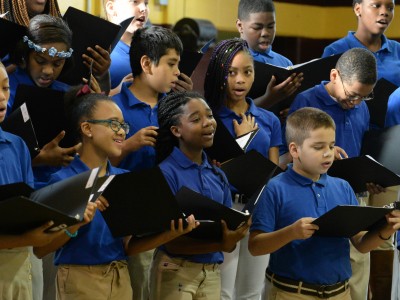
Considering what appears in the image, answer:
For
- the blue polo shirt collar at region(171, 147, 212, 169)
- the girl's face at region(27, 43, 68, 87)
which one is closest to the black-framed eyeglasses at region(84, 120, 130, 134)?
the blue polo shirt collar at region(171, 147, 212, 169)

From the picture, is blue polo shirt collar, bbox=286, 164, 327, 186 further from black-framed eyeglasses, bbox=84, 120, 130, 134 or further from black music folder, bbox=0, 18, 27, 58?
black music folder, bbox=0, 18, 27, 58

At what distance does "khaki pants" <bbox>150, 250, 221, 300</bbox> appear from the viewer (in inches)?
127

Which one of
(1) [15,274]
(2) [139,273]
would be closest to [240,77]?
(2) [139,273]

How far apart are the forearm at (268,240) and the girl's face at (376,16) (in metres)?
1.81

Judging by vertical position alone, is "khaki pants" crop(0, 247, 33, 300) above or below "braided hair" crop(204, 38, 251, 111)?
below

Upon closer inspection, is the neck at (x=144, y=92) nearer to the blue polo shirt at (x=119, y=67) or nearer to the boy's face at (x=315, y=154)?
the blue polo shirt at (x=119, y=67)

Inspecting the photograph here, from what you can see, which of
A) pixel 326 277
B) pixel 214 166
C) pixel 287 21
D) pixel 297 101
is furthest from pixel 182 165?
pixel 287 21

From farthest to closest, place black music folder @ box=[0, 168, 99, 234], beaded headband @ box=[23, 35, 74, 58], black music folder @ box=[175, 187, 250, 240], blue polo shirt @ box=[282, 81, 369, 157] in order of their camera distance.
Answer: blue polo shirt @ box=[282, 81, 369, 157]
beaded headband @ box=[23, 35, 74, 58]
black music folder @ box=[175, 187, 250, 240]
black music folder @ box=[0, 168, 99, 234]

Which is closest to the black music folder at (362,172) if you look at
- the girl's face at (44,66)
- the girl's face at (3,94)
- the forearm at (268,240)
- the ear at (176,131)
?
the forearm at (268,240)

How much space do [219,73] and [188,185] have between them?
2.30 feet

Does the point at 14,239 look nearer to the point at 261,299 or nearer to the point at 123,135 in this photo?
the point at 123,135

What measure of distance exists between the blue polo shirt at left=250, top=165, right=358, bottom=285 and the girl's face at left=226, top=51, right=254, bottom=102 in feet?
1.81

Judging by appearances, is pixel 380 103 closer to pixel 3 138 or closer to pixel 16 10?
pixel 16 10

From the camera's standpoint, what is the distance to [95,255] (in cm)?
307
